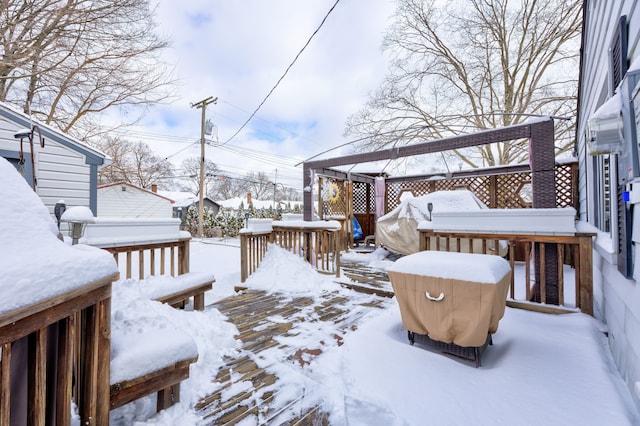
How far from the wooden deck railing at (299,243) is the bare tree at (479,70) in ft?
19.8

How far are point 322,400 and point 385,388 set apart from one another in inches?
16.3

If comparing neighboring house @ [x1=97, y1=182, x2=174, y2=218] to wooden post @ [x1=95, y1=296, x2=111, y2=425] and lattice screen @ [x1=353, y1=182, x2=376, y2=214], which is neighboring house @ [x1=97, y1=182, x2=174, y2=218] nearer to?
lattice screen @ [x1=353, y1=182, x2=376, y2=214]

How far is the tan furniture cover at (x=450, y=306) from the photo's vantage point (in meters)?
1.99

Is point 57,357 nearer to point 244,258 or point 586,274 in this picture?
point 244,258

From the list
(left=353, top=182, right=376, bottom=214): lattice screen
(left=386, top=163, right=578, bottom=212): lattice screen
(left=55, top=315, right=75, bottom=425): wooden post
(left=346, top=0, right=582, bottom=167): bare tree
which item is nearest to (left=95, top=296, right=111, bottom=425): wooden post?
(left=55, top=315, right=75, bottom=425): wooden post

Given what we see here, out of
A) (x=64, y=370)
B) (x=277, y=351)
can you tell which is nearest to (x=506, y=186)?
(x=277, y=351)

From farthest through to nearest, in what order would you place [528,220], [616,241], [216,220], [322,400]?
[216,220] → [528,220] → [616,241] → [322,400]

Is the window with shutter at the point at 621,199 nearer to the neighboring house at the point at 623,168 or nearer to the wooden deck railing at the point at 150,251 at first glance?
the neighboring house at the point at 623,168

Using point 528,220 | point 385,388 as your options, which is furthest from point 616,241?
point 385,388

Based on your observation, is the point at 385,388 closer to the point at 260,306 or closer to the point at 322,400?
the point at 322,400

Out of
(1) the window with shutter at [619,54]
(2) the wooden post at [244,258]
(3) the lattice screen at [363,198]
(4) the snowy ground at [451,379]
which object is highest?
(1) the window with shutter at [619,54]

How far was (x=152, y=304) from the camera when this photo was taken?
230 cm

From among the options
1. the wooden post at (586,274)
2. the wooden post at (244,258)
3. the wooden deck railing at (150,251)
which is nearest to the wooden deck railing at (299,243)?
the wooden post at (244,258)

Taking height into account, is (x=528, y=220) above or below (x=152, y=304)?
above
